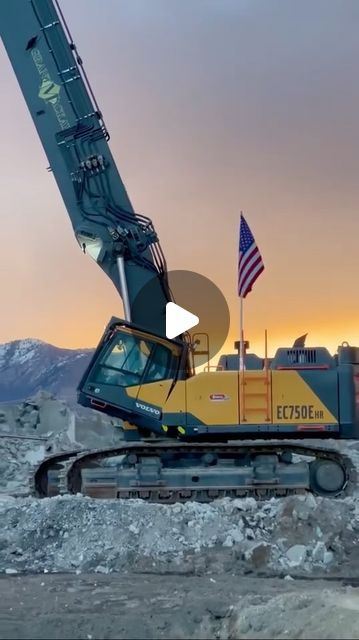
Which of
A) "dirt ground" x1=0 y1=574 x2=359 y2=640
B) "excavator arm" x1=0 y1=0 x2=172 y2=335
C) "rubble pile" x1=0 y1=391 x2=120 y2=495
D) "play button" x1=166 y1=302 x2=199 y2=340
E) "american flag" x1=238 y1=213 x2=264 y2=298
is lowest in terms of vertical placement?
"dirt ground" x1=0 y1=574 x2=359 y2=640

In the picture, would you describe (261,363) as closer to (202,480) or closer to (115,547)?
(202,480)

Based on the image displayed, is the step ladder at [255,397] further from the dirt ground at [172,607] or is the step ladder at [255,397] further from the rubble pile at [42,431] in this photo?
the rubble pile at [42,431]

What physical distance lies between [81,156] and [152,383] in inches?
137

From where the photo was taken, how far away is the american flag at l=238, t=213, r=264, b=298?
11602 millimetres

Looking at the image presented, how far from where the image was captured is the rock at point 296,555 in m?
9.14

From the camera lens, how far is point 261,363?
12344 mm

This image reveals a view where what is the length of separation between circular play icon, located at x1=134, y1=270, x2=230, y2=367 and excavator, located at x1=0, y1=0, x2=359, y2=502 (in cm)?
5

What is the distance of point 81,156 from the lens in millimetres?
12469

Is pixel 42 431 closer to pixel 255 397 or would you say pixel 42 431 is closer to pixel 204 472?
pixel 204 472

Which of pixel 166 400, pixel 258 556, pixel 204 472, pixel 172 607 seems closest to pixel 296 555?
pixel 258 556

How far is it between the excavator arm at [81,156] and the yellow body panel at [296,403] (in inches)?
73.4

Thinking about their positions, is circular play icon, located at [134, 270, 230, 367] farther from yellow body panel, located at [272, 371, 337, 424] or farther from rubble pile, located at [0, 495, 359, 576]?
rubble pile, located at [0, 495, 359, 576]

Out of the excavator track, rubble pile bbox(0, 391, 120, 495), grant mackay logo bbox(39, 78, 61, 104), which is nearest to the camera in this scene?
the excavator track

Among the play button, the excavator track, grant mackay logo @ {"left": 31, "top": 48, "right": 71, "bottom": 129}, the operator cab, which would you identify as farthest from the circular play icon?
grant mackay logo @ {"left": 31, "top": 48, "right": 71, "bottom": 129}
